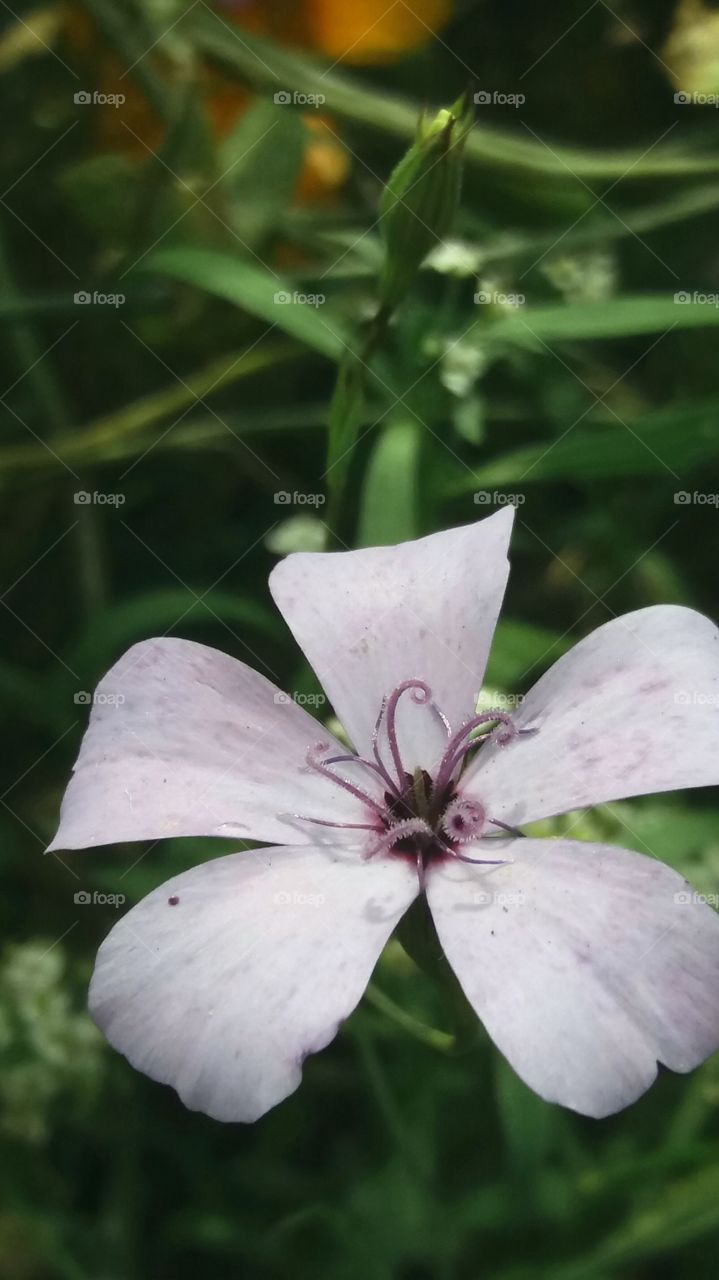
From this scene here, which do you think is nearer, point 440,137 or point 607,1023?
point 607,1023

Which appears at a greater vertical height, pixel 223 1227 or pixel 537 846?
pixel 537 846

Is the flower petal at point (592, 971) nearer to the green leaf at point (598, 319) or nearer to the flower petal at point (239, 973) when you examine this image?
the flower petal at point (239, 973)

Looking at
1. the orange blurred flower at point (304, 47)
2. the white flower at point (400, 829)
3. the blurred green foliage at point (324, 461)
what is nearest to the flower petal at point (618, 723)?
the white flower at point (400, 829)

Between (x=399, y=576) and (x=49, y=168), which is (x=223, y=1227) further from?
(x=49, y=168)

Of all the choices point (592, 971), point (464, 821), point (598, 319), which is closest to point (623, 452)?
point (598, 319)

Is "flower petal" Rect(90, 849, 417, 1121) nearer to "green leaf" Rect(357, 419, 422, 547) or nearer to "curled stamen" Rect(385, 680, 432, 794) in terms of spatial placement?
"curled stamen" Rect(385, 680, 432, 794)

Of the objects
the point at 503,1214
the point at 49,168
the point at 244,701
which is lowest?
the point at 503,1214

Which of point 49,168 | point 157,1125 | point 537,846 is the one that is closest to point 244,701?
point 537,846

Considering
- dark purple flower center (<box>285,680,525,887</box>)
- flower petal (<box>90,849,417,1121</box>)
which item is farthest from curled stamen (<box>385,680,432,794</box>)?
flower petal (<box>90,849,417,1121</box>)
